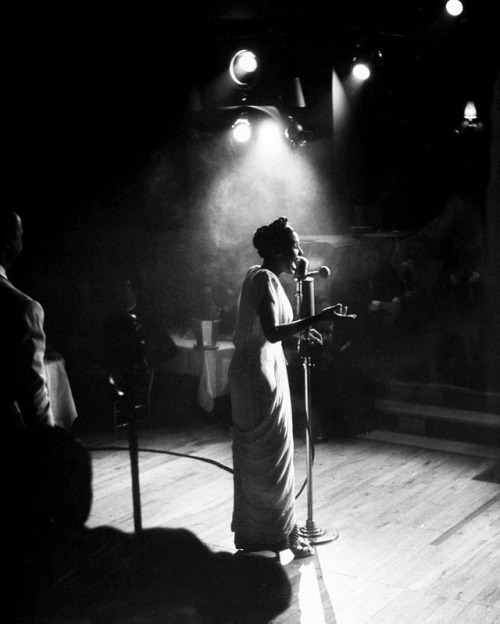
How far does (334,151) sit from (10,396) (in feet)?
21.1

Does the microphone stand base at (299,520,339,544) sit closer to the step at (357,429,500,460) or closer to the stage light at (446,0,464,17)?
the step at (357,429,500,460)

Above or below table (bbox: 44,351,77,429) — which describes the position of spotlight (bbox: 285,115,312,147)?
above

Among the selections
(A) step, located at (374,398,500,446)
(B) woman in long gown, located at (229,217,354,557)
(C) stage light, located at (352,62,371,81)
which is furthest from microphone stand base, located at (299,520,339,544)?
(C) stage light, located at (352,62,371,81)

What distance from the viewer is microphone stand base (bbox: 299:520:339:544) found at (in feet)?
14.0

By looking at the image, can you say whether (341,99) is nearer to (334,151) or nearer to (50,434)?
(334,151)

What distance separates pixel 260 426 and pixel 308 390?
46 cm

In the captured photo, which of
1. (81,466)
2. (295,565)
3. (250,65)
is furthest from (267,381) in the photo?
(250,65)

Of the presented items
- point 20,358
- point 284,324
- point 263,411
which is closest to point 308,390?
point 263,411

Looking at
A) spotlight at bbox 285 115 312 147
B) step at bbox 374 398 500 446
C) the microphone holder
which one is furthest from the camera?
spotlight at bbox 285 115 312 147

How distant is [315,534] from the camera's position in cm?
430

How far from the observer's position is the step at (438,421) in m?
6.28

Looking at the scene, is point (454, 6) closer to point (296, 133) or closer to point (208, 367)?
point (296, 133)

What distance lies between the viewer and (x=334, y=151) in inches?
339

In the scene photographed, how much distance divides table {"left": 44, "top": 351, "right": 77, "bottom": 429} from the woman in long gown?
241 centimetres
